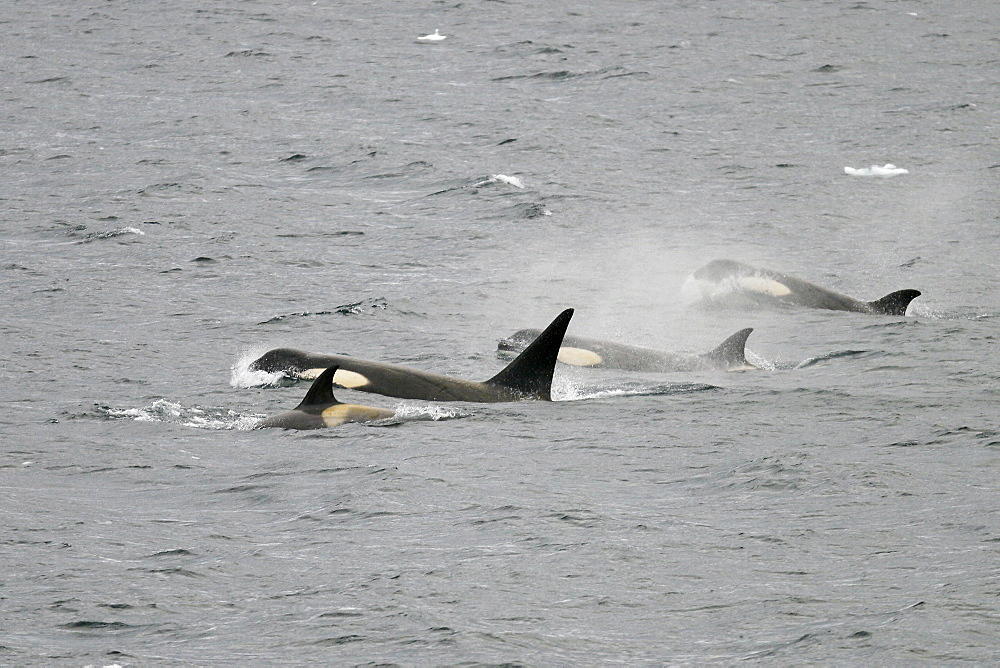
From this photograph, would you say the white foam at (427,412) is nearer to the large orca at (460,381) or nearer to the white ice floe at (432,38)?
the large orca at (460,381)

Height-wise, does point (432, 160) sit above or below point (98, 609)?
below

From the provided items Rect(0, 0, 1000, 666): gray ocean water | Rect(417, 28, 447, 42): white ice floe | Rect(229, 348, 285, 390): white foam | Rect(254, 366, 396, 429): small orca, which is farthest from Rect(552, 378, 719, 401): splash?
Rect(417, 28, 447, 42): white ice floe

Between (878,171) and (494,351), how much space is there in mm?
15052

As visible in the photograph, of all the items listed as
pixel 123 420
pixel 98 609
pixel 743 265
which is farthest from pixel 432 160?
pixel 98 609

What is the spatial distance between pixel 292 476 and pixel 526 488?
183 centimetres

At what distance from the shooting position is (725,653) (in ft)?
26.9

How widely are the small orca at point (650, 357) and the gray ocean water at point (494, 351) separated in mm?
328

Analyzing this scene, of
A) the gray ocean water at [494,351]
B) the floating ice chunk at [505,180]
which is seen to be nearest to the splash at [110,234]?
the gray ocean water at [494,351]

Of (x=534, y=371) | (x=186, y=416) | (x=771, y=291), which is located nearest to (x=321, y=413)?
(x=186, y=416)

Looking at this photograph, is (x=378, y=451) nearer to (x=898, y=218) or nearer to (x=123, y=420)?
(x=123, y=420)

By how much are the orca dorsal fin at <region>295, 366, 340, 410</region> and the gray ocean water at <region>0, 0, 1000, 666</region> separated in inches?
16.0

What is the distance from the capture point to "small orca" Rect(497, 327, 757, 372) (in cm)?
1582

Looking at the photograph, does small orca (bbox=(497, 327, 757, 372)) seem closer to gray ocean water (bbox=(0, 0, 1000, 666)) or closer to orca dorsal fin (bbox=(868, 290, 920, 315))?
gray ocean water (bbox=(0, 0, 1000, 666))

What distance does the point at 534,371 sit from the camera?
13.9 m
